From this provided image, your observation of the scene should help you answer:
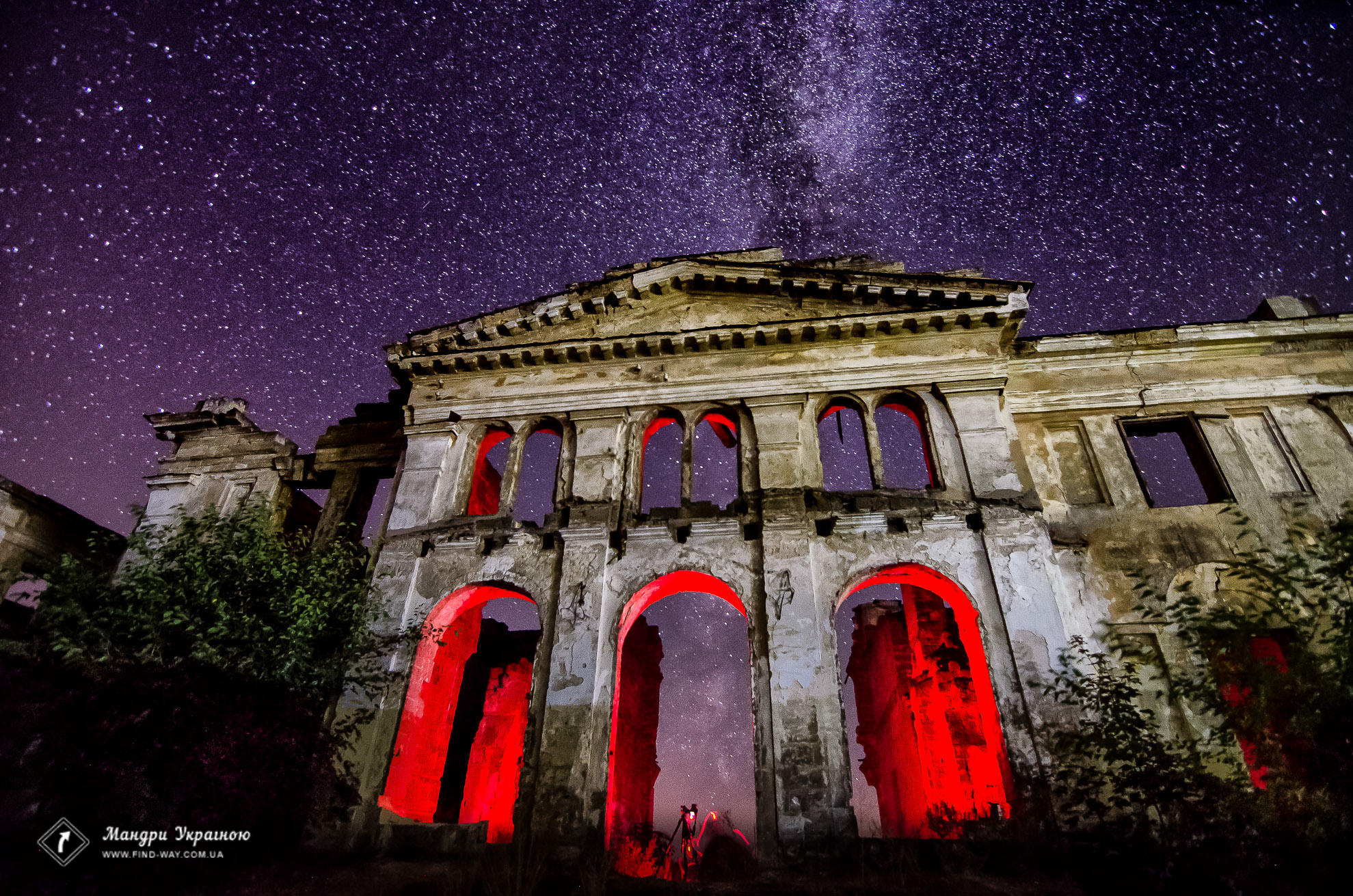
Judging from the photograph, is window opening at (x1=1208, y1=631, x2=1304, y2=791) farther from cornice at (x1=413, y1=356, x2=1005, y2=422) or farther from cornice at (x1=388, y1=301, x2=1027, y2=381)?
cornice at (x1=388, y1=301, x2=1027, y2=381)

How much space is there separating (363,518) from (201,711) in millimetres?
7097

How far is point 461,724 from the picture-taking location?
1881 cm

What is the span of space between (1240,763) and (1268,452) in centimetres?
659

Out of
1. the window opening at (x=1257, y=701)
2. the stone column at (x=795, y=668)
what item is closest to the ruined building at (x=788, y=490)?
the stone column at (x=795, y=668)

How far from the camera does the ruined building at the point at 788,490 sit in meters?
9.96

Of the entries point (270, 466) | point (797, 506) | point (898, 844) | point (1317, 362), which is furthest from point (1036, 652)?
point (270, 466)

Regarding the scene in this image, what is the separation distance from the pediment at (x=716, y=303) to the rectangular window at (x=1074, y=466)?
2.58m

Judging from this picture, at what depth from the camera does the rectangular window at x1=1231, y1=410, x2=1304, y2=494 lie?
38.4ft

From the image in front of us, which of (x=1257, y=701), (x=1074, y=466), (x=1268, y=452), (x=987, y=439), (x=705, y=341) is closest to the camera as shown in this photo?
(x=1257, y=701)

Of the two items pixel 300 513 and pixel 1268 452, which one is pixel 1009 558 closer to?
pixel 1268 452

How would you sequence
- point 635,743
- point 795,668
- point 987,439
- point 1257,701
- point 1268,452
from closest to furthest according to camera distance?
point 1257,701 < point 795,668 < point 987,439 < point 1268,452 < point 635,743

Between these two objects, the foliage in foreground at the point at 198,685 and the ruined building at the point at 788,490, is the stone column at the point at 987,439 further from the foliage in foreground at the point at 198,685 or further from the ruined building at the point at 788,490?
the foliage in foreground at the point at 198,685

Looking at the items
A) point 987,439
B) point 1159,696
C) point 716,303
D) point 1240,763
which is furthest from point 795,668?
point 716,303

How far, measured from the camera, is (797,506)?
1140 centimetres
